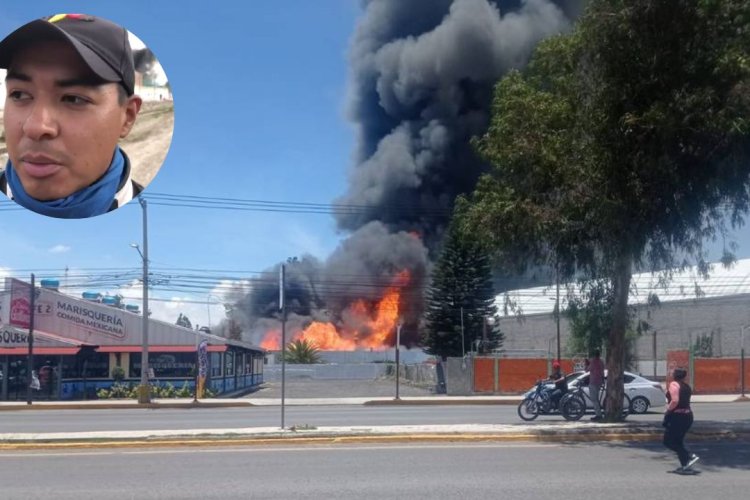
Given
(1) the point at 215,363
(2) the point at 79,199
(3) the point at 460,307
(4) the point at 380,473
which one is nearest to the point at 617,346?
(4) the point at 380,473

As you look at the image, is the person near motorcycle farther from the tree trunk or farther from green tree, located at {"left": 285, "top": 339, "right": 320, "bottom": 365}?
green tree, located at {"left": 285, "top": 339, "right": 320, "bottom": 365}

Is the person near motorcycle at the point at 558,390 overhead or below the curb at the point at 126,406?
overhead

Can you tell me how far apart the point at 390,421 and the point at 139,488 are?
11.3 meters

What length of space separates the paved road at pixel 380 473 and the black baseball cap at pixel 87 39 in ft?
20.1

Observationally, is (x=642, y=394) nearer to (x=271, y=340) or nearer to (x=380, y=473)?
(x=380, y=473)

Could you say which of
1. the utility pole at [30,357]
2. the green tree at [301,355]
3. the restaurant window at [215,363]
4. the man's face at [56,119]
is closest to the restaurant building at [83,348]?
the restaurant window at [215,363]

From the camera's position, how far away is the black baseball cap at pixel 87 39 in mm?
5633

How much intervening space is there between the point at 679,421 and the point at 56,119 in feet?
30.7

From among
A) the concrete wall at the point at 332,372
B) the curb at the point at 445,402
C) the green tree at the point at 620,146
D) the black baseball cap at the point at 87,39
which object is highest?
the green tree at the point at 620,146

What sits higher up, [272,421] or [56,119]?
[56,119]

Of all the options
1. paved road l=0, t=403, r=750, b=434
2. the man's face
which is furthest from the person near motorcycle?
the man's face

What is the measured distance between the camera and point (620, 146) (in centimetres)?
1638

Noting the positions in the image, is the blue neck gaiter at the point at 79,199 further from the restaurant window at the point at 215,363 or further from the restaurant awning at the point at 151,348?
the restaurant awning at the point at 151,348

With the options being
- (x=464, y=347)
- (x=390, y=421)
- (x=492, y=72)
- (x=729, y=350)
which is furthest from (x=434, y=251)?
(x=390, y=421)
